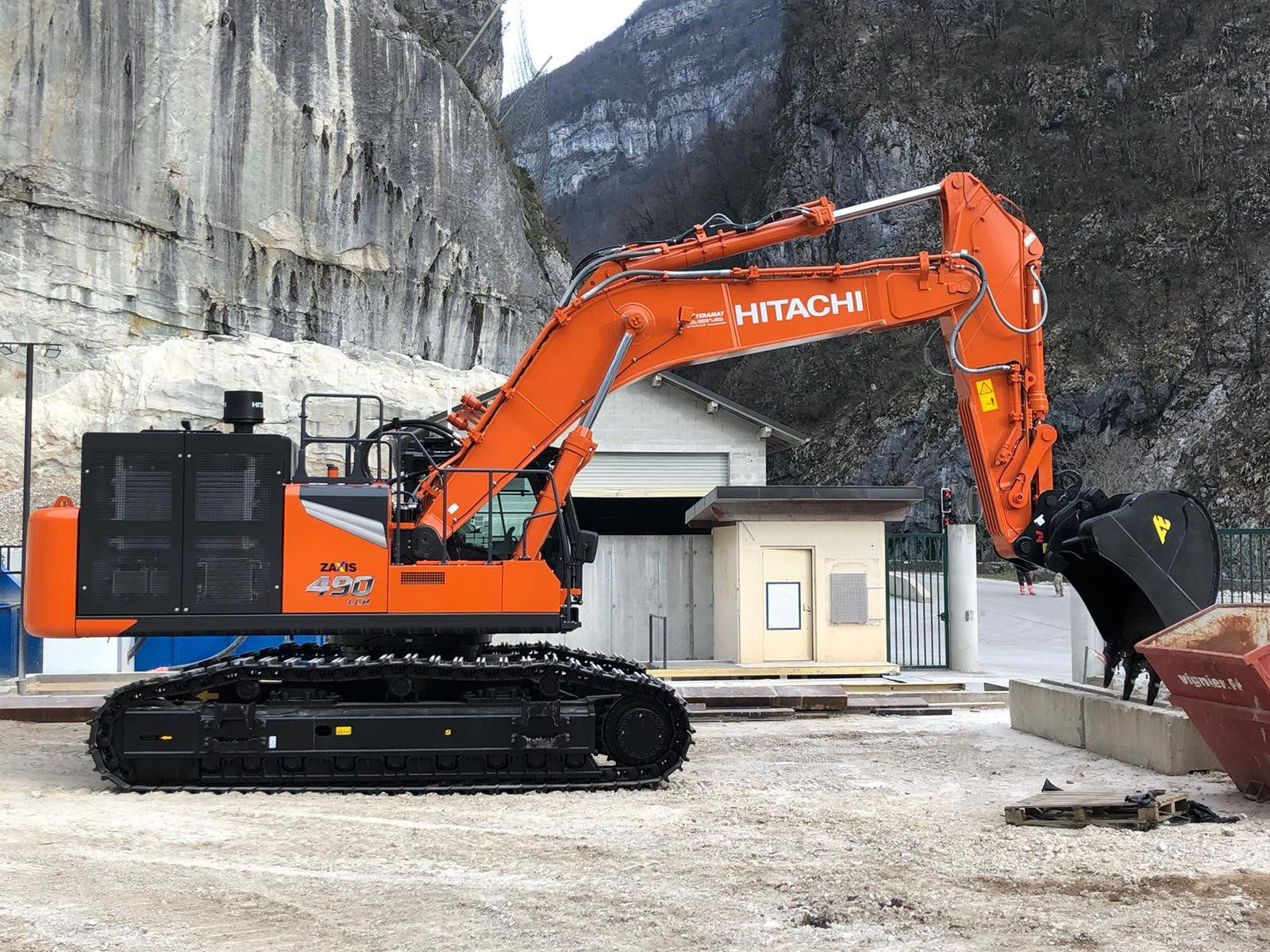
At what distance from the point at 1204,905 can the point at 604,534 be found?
16.9 m

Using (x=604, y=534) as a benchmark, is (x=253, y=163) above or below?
above

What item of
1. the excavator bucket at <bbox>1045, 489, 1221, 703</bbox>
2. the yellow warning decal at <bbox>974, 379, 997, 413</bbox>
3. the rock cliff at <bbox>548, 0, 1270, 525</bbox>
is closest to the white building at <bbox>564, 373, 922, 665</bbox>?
the yellow warning decal at <bbox>974, 379, 997, 413</bbox>

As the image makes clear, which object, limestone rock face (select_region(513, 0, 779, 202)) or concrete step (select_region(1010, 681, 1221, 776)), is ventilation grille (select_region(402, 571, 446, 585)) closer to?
concrete step (select_region(1010, 681, 1221, 776))

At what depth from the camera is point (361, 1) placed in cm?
3675

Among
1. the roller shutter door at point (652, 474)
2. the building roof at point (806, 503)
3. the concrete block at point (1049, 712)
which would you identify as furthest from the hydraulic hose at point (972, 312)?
the roller shutter door at point (652, 474)

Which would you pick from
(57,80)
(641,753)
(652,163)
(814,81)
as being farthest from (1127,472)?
(652,163)

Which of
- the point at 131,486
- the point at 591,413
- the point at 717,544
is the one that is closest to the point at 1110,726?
the point at 591,413

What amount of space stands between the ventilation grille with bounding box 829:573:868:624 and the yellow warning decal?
320 inches

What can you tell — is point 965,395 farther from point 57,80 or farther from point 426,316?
point 426,316

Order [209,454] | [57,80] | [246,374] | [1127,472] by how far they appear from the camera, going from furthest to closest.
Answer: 1. [1127,472]
2. [246,374]
3. [57,80]
4. [209,454]

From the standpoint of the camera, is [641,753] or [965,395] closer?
[641,753]

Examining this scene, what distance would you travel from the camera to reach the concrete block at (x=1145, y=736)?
9891 mm

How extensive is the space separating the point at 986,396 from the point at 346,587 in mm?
5951

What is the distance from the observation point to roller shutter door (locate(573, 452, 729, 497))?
23.1 metres
